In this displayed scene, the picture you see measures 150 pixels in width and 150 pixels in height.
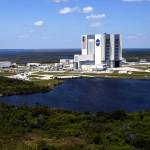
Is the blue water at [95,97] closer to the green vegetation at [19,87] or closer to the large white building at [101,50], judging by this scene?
the green vegetation at [19,87]

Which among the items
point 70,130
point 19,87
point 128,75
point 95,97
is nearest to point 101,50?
point 128,75

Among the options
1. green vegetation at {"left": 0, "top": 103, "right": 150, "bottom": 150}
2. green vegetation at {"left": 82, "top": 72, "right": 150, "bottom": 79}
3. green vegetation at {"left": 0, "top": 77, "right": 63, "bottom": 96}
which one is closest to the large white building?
green vegetation at {"left": 82, "top": 72, "right": 150, "bottom": 79}

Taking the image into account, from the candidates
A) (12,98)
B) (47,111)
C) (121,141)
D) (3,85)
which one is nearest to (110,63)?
(3,85)

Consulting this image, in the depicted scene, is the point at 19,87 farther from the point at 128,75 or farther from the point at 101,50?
the point at 101,50

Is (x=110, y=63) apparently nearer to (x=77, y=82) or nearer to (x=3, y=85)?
(x=77, y=82)

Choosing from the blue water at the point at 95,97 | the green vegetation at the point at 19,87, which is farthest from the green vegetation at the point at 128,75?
the green vegetation at the point at 19,87

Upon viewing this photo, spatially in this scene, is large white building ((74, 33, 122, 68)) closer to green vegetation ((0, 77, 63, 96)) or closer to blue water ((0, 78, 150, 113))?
blue water ((0, 78, 150, 113))
